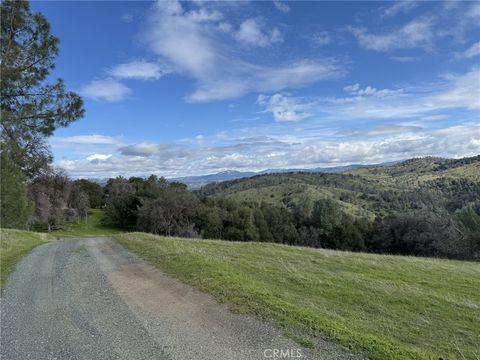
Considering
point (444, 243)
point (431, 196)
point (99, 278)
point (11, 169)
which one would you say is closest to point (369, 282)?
point (99, 278)

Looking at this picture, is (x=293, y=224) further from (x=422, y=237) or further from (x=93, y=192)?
(x=93, y=192)

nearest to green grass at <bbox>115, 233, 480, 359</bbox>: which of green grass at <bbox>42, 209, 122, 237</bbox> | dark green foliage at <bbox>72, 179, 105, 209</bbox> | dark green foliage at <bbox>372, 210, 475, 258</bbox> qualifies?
dark green foliage at <bbox>372, 210, 475, 258</bbox>

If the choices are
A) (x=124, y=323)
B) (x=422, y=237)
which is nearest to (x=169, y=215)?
(x=422, y=237)

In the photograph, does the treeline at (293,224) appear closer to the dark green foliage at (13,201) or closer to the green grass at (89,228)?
the green grass at (89,228)

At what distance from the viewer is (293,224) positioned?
94938 mm

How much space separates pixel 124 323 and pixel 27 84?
15015 millimetres

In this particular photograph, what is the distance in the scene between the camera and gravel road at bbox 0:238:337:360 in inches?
231

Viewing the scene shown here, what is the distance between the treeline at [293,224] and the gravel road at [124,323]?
59.0 m

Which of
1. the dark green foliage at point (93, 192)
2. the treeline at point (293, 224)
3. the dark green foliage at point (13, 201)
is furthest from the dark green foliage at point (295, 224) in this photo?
the dark green foliage at point (13, 201)

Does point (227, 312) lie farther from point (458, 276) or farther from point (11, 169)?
point (11, 169)

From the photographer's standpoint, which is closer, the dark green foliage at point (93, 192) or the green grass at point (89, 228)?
the green grass at point (89, 228)

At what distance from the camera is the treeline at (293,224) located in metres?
64.8

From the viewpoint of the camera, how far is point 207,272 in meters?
10.8

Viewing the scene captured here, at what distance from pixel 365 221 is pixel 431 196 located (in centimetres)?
10743
